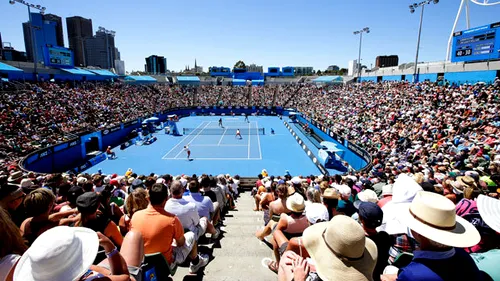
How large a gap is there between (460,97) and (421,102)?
3.24 m

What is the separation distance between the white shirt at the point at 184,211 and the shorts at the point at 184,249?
0.21 metres

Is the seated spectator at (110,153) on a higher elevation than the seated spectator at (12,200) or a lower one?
lower

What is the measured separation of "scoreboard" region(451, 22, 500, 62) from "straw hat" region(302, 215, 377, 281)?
32185 mm

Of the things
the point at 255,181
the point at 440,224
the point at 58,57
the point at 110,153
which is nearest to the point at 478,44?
the point at 255,181

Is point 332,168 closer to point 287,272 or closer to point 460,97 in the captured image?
point 460,97

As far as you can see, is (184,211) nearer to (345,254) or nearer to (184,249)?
(184,249)

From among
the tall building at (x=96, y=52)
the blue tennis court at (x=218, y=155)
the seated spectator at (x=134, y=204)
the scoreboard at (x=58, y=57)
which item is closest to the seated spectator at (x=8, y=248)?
the seated spectator at (x=134, y=204)

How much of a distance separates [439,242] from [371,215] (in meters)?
0.93

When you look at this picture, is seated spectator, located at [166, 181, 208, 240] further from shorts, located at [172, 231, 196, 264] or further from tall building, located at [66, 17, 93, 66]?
tall building, located at [66, 17, 93, 66]

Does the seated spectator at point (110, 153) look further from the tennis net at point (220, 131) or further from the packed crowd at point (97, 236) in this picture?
the packed crowd at point (97, 236)

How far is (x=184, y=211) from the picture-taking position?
4883 mm

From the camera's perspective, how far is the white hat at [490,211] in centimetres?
305

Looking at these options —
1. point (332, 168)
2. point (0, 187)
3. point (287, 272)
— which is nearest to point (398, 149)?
point (332, 168)

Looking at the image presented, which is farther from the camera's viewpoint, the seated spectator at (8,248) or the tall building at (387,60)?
the tall building at (387,60)
